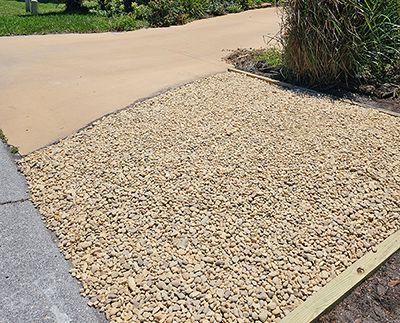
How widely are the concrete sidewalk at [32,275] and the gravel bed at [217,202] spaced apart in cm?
8

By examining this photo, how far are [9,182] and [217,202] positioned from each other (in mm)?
1746

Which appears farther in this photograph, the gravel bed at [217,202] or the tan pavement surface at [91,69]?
the tan pavement surface at [91,69]

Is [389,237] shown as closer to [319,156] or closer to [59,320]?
[319,156]

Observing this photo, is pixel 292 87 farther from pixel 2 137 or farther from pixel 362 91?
pixel 2 137

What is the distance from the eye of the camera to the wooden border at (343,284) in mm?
2287

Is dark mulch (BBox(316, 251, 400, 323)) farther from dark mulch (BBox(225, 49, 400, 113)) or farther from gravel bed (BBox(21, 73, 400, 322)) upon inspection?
dark mulch (BBox(225, 49, 400, 113))

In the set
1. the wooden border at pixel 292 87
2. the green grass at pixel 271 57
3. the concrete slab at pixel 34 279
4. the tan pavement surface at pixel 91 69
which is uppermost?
the green grass at pixel 271 57

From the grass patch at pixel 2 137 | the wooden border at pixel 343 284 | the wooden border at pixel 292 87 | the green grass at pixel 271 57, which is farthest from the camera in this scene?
the green grass at pixel 271 57

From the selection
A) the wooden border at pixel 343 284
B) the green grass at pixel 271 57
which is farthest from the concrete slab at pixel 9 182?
the green grass at pixel 271 57

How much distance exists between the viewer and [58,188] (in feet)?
11.1

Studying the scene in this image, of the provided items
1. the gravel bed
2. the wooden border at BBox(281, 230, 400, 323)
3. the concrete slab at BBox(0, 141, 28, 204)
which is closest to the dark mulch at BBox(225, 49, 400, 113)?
the gravel bed

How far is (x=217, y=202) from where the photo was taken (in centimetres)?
308

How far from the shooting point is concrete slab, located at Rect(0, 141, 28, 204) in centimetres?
333

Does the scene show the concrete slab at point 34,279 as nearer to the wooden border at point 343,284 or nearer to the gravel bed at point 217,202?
the gravel bed at point 217,202
